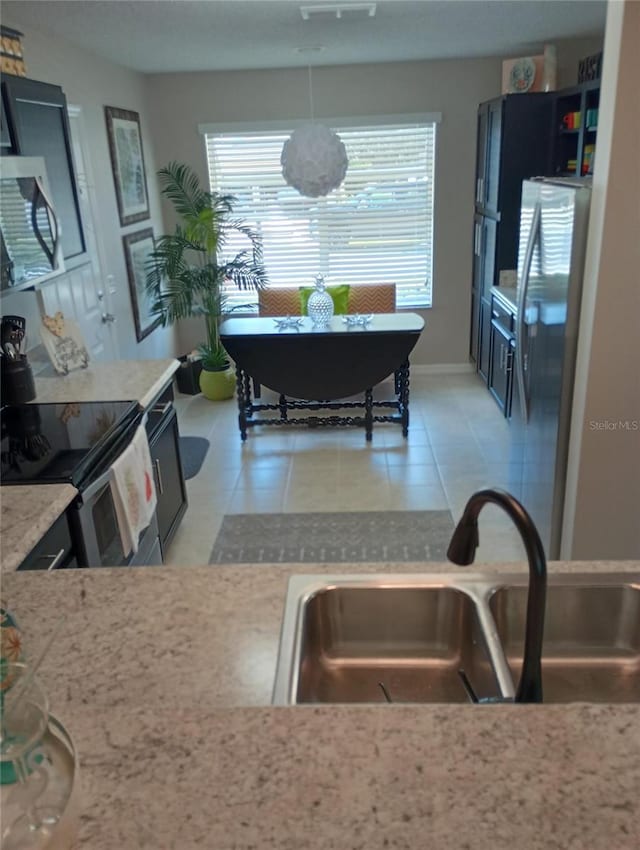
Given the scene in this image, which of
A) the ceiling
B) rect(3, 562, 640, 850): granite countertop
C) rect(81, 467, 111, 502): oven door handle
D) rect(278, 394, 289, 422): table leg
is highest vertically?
the ceiling

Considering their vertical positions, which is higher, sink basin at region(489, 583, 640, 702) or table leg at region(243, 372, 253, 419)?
sink basin at region(489, 583, 640, 702)

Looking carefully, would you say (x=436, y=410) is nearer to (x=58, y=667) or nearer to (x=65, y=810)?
(x=58, y=667)

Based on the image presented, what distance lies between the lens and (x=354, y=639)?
137 cm

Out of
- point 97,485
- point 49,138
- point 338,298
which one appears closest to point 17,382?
point 97,485

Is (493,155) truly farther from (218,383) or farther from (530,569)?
(530,569)

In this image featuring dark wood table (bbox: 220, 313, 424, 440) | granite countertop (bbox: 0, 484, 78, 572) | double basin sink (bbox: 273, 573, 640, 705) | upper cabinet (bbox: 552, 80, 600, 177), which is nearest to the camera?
double basin sink (bbox: 273, 573, 640, 705)

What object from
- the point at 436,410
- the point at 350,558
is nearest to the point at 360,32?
the point at 436,410

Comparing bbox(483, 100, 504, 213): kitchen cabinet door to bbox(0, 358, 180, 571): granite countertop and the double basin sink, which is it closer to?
bbox(0, 358, 180, 571): granite countertop

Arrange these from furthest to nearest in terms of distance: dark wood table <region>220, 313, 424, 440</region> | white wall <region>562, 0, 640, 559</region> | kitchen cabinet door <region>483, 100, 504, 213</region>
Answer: kitchen cabinet door <region>483, 100, 504, 213</region> → dark wood table <region>220, 313, 424, 440</region> → white wall <region>562, 0, 640, 559</region>

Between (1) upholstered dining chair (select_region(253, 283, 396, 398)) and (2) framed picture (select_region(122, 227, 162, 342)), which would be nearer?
(2) framed picture (select_region(122, 227, 162, 342))

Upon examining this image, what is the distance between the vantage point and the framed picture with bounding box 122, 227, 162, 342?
4.88 metres

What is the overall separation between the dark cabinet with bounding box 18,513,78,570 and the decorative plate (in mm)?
4390

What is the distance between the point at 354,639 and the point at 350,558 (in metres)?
1.85

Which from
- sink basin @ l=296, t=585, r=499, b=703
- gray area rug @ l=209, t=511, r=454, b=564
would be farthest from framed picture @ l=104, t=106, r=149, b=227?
sink basin @ l=296, t=585, r=499, b=703
